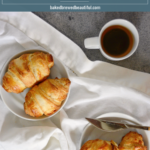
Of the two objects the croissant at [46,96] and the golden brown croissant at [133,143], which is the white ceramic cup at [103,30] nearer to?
the croissant at [46,96]

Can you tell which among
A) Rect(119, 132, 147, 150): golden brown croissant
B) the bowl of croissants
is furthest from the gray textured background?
Rect(119, 132, 147, 150): golden brown croissant

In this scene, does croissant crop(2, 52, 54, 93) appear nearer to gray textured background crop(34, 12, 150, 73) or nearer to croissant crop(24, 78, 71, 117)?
croissant crop(24, 78, 71, 117)

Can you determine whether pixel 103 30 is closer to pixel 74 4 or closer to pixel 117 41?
pixel 117 41

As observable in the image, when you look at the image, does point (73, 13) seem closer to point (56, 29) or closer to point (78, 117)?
point (56, 29)

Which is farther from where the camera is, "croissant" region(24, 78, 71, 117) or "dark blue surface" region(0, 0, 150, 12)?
"dark blue surface" region(0, 0, 150, 12)

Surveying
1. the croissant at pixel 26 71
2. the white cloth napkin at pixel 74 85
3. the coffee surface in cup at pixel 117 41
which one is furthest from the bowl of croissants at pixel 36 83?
the coffee surface in cup at pixel 117 41

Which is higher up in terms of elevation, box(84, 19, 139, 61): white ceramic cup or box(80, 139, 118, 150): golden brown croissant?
box(84, 19, 139, 61): white ceramic cup
